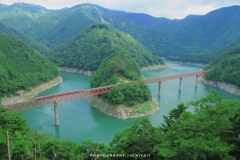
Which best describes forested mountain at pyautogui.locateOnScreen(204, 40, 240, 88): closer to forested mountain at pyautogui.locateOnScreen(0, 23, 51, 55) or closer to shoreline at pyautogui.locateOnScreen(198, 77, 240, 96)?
shoreline at pyautogui.locateOnScreen(198, 77, 240, 96)

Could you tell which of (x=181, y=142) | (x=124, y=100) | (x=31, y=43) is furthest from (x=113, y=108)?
(x=31, y=43)

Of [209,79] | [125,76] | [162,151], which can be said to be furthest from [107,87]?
[209,79]

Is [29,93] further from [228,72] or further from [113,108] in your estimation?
[228,72]

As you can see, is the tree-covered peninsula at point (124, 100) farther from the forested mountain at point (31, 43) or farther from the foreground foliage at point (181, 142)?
the forested mountain at point (31, 43)

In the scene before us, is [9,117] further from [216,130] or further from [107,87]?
[107,87]

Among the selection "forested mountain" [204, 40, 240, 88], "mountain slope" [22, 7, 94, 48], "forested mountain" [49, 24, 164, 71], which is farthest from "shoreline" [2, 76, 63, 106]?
"mountain slope" [22, 7, 94, 48]

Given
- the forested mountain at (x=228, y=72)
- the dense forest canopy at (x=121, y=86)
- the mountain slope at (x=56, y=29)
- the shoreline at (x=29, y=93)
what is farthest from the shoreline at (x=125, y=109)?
the mountain slope at (x=56, y=29)
